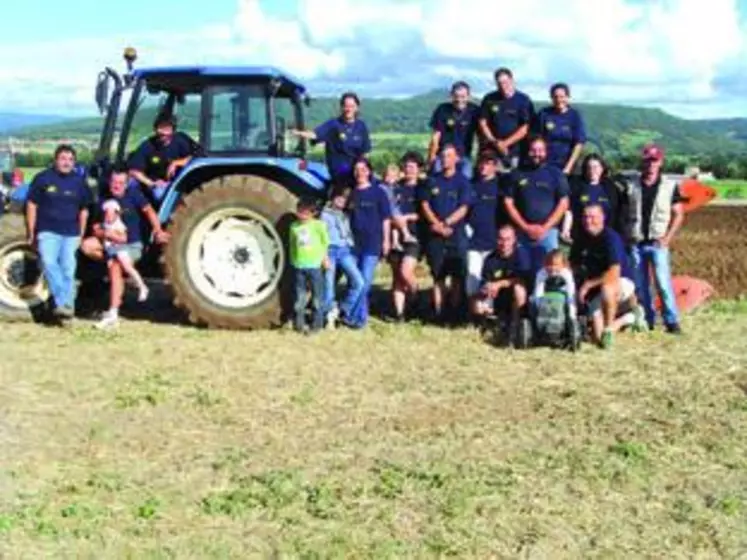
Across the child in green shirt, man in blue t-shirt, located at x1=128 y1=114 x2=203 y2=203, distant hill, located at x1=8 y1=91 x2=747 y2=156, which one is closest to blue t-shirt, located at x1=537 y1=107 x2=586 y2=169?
the child in green shirt

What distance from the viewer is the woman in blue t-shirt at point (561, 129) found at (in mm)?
9320

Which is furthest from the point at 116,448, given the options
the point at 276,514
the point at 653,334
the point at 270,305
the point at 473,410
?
the point at 653,334

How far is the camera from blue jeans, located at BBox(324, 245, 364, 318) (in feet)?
30.4

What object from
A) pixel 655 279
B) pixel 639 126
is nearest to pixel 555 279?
pixel 655 279

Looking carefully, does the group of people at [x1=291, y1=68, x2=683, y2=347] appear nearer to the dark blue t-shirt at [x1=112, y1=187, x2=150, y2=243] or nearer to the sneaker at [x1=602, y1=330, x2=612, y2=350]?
the sneaker at [x1=602, y1=330, x2=612, y2=350]

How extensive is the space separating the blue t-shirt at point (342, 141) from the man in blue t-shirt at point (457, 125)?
1.94 feet

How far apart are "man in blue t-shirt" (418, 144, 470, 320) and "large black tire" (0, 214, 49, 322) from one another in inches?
130

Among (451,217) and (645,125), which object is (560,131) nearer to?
(451,217)

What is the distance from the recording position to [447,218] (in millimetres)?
9242

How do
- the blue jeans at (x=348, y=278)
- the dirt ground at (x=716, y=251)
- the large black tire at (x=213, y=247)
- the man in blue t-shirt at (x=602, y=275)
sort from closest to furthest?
1. the man in blue t-shirt at (x=602, y=275)
2. the large black tire at (x=213, y=247)
3. the blue jeans at (x=348, y=278)
4. the dirt ground at (x=716, y=251)

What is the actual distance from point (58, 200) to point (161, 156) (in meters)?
0.91

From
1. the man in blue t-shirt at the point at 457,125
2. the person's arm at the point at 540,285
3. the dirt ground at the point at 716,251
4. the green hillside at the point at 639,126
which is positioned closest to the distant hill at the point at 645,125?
the green hillside at the point at 639,126

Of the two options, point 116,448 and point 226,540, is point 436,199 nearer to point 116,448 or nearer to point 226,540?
point 116,448

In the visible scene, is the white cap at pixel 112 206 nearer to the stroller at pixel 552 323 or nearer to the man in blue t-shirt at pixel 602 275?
the stroller at pixel 552 323
